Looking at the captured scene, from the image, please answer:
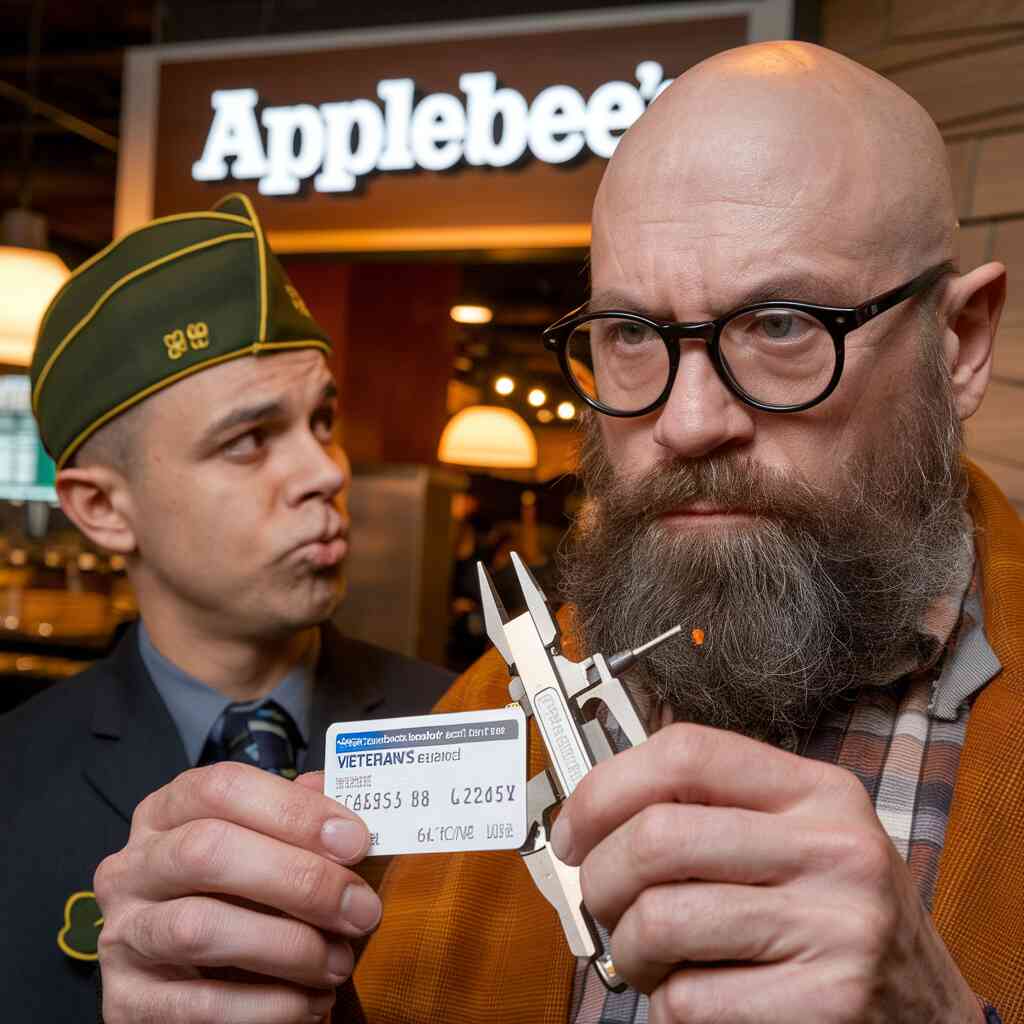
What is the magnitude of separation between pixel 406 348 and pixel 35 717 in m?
3.39

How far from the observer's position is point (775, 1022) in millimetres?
630

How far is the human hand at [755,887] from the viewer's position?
634 mm

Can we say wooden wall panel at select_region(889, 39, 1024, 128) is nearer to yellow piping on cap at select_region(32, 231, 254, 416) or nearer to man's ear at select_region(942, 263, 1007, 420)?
man's ear at select_region(942, 263, 1007, 420)

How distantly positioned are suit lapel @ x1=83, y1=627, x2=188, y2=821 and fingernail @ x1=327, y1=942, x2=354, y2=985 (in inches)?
30.6

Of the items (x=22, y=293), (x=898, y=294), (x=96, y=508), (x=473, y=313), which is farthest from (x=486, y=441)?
(x=898, y=294)

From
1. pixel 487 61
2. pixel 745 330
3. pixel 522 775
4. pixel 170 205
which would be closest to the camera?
pixel 522 775

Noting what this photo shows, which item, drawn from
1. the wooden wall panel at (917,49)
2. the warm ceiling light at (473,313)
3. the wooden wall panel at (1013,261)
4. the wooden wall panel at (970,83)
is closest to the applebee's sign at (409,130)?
the wooden wall panel at (917,49)

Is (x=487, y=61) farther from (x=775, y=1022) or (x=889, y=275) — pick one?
(x=775, y=1022)

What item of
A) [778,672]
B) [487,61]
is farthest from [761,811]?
[487,61]

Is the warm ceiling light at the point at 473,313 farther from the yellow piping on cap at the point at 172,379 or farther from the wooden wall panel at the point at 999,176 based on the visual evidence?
the yellow piping on cap at the point at 172,379

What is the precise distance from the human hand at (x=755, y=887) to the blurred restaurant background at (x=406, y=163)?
79cm

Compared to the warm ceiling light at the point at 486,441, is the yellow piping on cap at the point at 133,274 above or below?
above

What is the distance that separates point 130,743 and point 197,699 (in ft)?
0.46

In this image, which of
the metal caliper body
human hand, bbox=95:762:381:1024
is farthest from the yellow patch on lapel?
the metal caliper body
